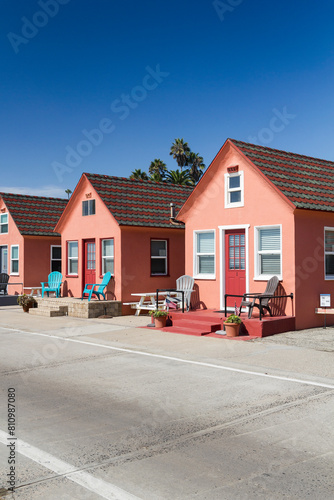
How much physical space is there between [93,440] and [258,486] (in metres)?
2.01

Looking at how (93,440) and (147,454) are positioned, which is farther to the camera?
(93,440)

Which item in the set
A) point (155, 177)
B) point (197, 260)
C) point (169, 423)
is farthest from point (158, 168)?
point (169, 423)

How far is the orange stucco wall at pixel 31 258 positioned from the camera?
26484 millimetres

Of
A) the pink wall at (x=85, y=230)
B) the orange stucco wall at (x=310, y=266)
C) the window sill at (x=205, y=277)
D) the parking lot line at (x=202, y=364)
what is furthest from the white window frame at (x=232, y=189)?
the parking lot line at (x=202, y=364)

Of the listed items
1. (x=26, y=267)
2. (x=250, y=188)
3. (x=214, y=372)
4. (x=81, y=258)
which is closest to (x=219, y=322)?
(x=250, y=188)

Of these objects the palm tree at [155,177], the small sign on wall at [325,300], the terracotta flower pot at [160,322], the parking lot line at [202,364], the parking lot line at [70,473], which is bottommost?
the parking lot line at [70,473]

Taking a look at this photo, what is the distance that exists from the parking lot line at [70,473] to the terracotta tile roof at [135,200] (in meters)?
14.4

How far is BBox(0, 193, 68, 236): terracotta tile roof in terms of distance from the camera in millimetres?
26859

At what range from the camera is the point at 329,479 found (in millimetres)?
4656

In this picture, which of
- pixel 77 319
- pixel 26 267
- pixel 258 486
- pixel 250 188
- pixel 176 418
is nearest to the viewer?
pixel 258 486

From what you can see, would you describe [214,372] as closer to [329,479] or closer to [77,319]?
[329,479]

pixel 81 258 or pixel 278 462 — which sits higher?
pixel 81 258

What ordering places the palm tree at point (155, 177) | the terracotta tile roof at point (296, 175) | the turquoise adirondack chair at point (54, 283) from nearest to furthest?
the terracotta tile roof at point (296, 175) < the turquoise adirondack chair at point (54, 283) < the palm tree at point (155, 177)

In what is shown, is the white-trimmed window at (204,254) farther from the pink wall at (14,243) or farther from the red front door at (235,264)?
the pink wall at (14,243)
